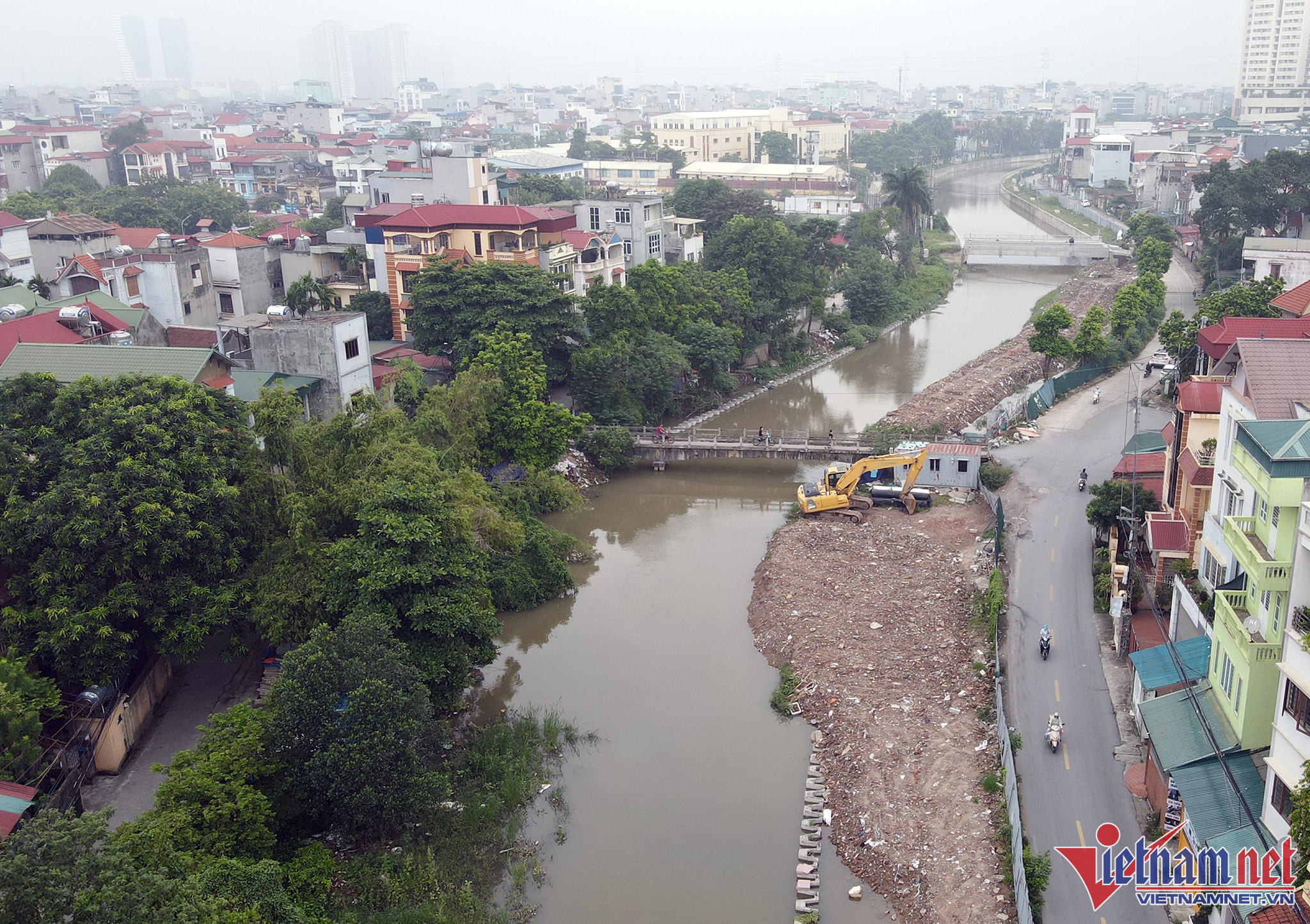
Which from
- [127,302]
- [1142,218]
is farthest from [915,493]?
[1142,218]

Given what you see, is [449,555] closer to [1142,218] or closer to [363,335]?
[363,335]

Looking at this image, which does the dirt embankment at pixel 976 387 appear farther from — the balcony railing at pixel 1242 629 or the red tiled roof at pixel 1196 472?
the balcony railing at pixel 1242 629

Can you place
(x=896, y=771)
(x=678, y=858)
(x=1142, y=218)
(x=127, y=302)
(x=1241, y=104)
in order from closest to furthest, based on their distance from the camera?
1. (x=678, y=858)
2. (x=896, y=771)
3. (x=127, y=302)
4. (x=1142, y=218)
5. (x=1241, y=104)

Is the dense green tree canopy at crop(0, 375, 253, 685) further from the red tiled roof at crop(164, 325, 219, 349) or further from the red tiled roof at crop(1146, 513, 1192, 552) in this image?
the red tiled roof at crop(1146, 513, 1192, 552)

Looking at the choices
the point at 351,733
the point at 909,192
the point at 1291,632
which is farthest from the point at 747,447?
the point at 909,192

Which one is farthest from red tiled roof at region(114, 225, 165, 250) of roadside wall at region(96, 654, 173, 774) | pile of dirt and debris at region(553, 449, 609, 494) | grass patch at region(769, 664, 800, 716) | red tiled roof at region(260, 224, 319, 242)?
grass patch at region(769, 664, 800, 716)

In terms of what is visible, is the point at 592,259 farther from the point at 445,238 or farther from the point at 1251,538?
the point at 1251,538
